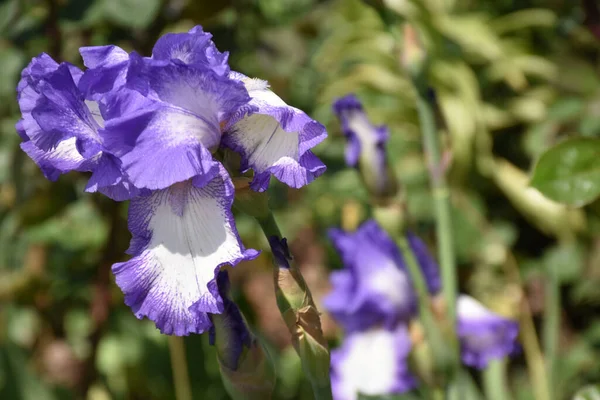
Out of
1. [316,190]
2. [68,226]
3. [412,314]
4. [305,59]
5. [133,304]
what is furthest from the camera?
[305,59]

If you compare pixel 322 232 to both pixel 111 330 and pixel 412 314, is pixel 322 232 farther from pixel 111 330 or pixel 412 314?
pixel 412 314

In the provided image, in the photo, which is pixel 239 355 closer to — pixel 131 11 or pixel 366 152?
pixel 366 152

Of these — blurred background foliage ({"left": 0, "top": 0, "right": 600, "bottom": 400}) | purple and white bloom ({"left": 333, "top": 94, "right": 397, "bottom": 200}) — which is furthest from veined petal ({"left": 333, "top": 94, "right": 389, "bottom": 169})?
blurred background foliage ({"left": 0, "top": 0, "right": 600, "bottom": 400})

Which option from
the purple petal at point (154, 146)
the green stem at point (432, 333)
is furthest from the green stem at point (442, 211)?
the purple petal at point (154, 146)

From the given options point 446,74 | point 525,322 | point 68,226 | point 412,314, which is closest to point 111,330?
point 68,226

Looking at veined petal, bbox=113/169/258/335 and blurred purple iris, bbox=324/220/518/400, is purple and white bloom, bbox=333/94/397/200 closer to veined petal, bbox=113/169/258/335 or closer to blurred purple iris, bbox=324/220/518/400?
blurred purple iris, bbox=324/220/518/400

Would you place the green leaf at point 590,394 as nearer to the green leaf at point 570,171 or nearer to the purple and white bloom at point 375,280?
the green leaf at point 570,171
